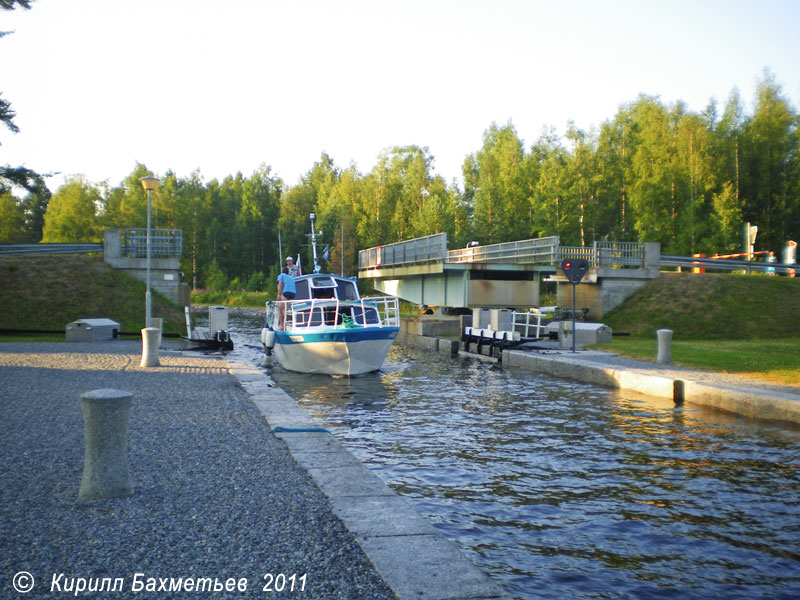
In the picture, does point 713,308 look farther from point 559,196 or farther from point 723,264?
point 559,196

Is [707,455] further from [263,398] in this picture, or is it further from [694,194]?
[694,194]

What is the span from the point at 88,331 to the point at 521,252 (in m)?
21.8

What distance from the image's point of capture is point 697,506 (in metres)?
8.05

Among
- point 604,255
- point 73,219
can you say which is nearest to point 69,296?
point 604,255

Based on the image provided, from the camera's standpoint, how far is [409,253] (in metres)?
39.2

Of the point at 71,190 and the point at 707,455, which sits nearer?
the point at 707,455

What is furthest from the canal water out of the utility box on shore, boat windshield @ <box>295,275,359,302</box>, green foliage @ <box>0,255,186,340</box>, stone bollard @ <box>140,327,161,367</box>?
green foliage @ <box>0,255,186,340</box>

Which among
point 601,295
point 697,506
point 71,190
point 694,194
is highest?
point 71,190

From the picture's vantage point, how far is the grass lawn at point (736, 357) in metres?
17.1

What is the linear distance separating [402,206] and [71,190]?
49700 millimetres

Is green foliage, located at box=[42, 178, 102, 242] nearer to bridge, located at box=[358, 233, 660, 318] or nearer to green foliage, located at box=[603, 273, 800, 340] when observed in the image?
bridge, located at box=[358, 233, 660, 318]

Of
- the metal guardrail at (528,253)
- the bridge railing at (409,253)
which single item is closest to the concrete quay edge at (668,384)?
the metal guardrail at (528,253)

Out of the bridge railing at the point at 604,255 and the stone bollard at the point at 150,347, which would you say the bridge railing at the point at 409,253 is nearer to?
the bridge railing at the point at 604,255

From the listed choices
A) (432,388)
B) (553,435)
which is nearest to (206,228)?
(432,388)
